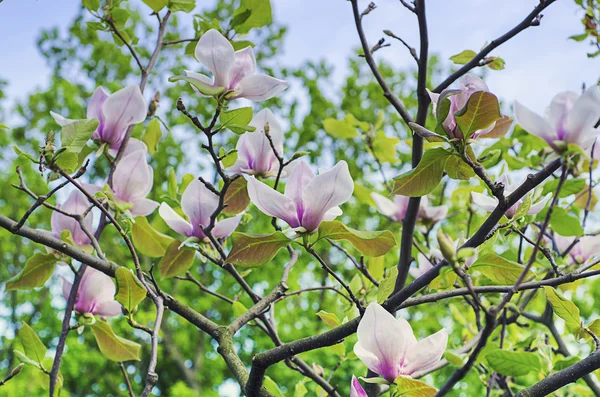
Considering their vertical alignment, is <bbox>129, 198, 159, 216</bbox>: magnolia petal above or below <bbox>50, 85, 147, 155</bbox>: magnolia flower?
below

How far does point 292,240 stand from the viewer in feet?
2.32

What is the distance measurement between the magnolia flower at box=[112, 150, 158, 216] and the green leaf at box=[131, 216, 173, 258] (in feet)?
0.09

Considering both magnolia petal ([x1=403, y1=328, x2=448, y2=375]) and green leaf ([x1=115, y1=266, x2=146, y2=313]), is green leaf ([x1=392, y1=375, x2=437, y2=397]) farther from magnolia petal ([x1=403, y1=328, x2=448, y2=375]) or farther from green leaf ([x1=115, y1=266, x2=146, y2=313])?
green leaf ([x1=115, y1=266, x2=146, y2=313])

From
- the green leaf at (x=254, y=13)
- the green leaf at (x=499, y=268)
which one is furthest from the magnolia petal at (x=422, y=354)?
the green leaf at (x=254, y=13)

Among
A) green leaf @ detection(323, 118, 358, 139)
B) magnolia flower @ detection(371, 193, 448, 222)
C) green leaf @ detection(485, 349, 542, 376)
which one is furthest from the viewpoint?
green leaf @ detection(323, 118, 358, 139)

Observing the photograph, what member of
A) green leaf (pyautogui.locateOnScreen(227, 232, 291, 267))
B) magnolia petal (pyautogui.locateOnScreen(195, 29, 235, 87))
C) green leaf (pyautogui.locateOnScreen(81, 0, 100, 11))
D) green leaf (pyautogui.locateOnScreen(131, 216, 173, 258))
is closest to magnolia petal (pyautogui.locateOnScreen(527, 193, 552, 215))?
green leaf (pyautogui.locateOnScreen(227, 232, 291, 267))

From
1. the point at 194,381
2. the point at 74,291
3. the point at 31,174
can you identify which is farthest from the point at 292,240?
the point at 31,174

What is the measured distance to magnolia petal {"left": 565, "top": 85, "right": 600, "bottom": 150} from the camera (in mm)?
546

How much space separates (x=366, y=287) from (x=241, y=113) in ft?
1.75

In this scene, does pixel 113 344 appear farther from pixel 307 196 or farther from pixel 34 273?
pixel 307 196

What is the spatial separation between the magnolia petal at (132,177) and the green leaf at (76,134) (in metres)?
0.20

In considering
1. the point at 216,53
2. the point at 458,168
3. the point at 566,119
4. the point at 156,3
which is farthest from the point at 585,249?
the point at 156,3

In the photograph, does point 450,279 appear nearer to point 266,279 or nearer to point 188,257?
point 188,257

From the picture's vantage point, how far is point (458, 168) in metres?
0.71
